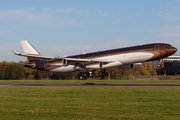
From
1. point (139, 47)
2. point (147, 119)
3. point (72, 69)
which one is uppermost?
point (139, 47)

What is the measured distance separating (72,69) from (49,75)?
301 ft

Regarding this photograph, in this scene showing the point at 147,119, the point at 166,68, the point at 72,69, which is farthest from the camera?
the point at 166,68

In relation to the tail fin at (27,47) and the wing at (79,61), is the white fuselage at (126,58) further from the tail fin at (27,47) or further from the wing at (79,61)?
the tail fin at (27,47)

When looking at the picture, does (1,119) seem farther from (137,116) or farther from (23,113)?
(137,116)

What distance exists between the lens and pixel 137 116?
15.3 meters

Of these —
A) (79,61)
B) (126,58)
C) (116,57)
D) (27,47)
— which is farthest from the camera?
(27,47)

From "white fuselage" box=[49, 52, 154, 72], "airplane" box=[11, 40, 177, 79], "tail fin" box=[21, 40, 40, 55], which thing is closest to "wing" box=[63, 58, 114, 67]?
"airplane" box=[11, 40, 177, 79]

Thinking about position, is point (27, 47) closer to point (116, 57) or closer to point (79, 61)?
point (79, 61)

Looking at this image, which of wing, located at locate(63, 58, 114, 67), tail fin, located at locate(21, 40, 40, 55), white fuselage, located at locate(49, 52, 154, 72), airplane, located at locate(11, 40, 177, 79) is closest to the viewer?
airplane, located at locate(11, 40, 177, 79)

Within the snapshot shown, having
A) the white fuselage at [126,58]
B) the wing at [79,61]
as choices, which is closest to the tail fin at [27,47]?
the wing at [79,61]

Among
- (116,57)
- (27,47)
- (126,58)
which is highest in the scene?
(27,47)

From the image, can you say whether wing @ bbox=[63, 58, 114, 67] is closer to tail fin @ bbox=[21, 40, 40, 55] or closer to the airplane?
the airplane

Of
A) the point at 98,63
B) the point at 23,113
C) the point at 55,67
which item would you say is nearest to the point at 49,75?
the point at 55,67

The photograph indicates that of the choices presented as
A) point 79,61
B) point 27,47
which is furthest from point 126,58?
point 27,47
